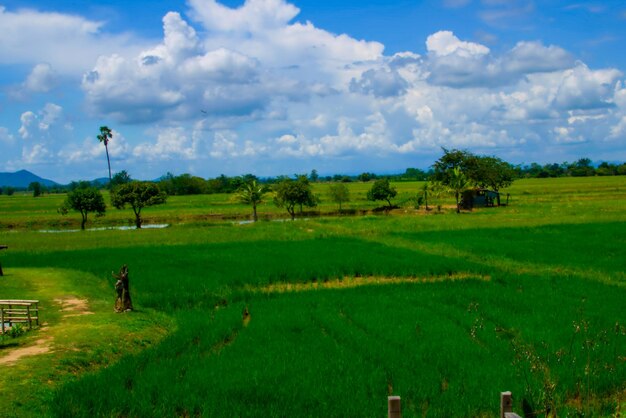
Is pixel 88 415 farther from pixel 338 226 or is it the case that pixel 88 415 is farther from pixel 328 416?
pixel 338 226

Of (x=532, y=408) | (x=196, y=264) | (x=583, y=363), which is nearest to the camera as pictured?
(x=532, y=408)

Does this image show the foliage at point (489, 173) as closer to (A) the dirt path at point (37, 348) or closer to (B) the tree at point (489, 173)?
(B) the tree at point (489, 173)

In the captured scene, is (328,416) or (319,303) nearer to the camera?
(328,416)

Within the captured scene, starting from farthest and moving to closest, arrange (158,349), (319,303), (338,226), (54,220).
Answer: (54,220)
(338,226)
(319,303)
(158,349)

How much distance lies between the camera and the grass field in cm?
873

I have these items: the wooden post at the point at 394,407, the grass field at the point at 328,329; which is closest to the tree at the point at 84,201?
the grass field at the point at 328,329

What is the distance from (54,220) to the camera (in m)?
56.0

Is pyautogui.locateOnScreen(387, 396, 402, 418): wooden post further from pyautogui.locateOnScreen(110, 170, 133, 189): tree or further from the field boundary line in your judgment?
pyautogui.locateOnScreen(110, 170, 133, 189): tree

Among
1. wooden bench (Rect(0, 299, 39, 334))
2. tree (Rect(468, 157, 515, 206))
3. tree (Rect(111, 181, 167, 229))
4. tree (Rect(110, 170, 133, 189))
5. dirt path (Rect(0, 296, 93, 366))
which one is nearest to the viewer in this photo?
dirt path (Rect(0, 296, 93, 366))

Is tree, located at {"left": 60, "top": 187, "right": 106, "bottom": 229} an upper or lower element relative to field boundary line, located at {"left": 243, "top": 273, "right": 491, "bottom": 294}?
upper

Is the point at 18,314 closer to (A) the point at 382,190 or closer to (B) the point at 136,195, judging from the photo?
(B) the point at 136,195

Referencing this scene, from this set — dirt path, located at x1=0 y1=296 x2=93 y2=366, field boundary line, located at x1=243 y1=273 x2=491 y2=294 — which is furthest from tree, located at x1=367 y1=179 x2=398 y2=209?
dirt path, located at x1=0 y1=296 x2=93 y2=366

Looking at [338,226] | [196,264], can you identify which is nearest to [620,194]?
[338,226]

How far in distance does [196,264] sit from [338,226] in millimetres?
19237
